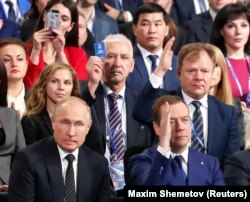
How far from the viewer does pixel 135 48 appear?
450 inches

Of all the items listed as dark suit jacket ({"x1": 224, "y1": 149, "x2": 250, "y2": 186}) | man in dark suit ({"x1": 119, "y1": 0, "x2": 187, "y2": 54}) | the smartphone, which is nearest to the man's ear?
dark suit jacket ({"x1": 224, "y1": 149, "x2": 250, "y2": 186})

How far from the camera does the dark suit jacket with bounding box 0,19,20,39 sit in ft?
39.9

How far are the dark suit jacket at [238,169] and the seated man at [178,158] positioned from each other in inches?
3.0

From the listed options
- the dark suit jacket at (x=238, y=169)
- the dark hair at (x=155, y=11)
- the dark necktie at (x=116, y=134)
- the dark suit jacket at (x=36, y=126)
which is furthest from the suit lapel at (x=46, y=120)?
the dark hair at (x=155, y=11)

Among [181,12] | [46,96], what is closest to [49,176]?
[46,96]

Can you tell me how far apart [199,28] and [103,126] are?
268 centimetres

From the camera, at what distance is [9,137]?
32.4 ft

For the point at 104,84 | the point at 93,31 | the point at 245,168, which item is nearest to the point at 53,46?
the point at 104,84

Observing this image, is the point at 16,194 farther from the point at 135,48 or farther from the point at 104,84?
the point at 135,48

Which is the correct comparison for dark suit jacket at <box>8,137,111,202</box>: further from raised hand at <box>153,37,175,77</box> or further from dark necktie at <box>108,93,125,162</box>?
raised hand at <box>153,37,175,77</box>

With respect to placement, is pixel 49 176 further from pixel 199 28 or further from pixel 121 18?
pixel 121 18

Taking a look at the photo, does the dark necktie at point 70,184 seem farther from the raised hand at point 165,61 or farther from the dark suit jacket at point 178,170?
the raised hand at point 165,61

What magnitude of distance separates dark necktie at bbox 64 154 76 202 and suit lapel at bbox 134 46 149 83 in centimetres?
236

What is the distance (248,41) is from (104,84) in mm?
2084
